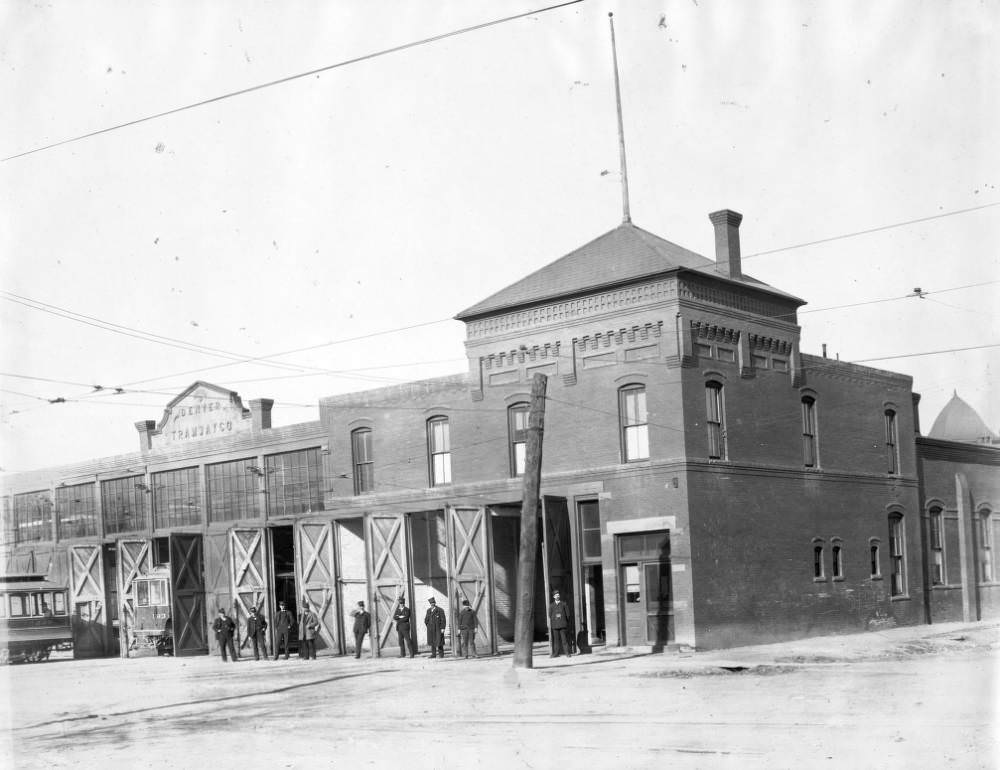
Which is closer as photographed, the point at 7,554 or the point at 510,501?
the point at 510,501

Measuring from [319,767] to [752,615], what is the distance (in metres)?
18.1

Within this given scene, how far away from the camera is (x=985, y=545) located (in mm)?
42344

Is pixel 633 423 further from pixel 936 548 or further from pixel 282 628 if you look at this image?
pixel 936 548

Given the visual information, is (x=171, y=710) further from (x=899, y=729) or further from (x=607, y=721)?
(x=899, y=729)

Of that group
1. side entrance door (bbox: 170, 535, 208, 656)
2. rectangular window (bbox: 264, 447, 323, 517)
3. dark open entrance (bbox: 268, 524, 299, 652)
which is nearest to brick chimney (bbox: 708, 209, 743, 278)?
rectangular window (bbox: 264, 447, 323, 517)

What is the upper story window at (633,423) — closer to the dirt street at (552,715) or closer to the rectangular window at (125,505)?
the dirt street at (552,715)

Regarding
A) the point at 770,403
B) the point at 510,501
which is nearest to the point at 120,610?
the point at 510,501

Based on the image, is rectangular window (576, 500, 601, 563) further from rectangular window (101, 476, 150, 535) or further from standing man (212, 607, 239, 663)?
rectangular window (101, 476, 150, 535)

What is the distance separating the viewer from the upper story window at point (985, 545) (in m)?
41.7

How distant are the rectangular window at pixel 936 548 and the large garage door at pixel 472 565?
17.0 m

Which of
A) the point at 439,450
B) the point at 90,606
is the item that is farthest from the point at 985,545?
the point at 90,606

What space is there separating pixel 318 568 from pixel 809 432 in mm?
14660

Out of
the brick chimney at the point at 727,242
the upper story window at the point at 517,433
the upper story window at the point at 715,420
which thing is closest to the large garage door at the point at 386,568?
the upper story window at the point at 517,433

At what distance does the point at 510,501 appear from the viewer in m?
30.0
